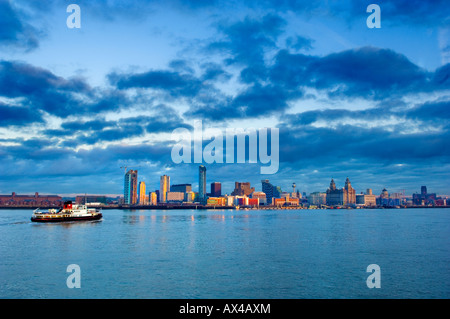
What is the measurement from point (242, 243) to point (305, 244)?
39.3ft

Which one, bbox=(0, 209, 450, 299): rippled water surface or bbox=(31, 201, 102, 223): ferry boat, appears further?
bbox=(31, 201, 102, 223): ferry boat

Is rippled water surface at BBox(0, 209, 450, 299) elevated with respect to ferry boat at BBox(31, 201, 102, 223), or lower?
elevated

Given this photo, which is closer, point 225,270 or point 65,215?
point 225,270

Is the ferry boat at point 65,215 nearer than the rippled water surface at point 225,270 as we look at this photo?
No

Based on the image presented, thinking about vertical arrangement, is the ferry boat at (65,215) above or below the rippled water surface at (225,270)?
below

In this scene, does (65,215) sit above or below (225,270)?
below

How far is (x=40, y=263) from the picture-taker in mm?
45375
